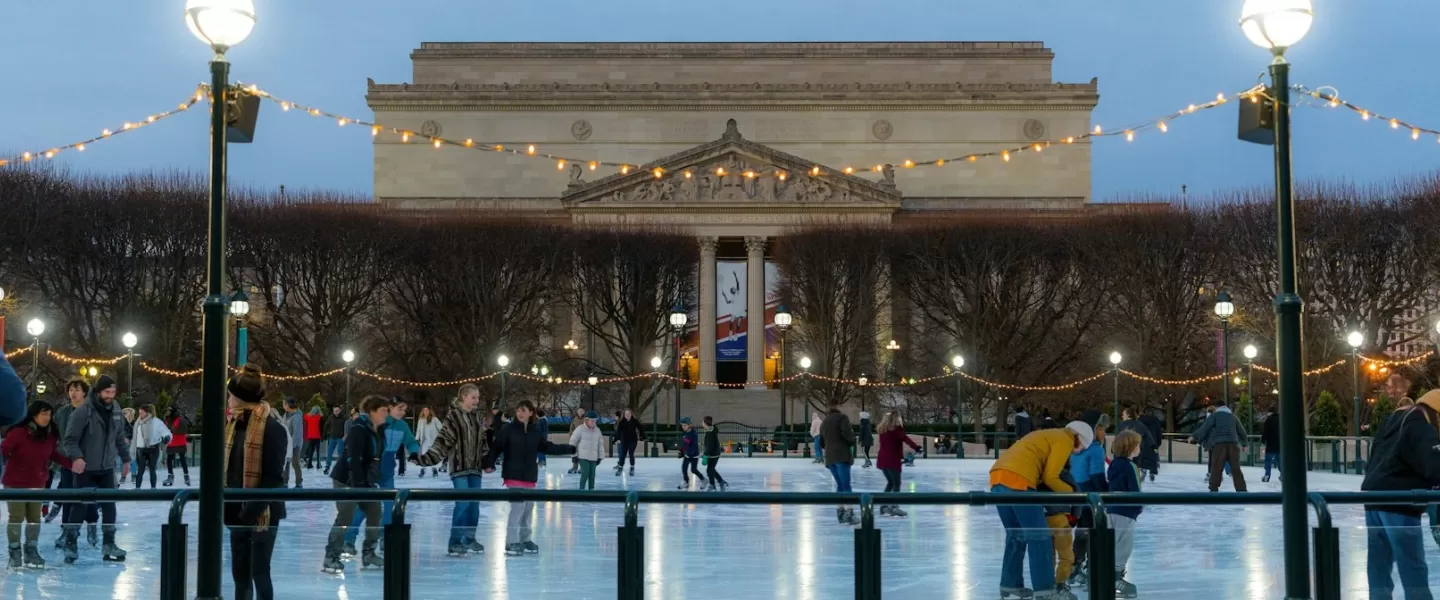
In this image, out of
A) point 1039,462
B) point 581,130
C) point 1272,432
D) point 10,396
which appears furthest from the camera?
point 581,130

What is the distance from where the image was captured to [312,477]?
32.1m

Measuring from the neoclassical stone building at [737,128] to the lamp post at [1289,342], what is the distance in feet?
189

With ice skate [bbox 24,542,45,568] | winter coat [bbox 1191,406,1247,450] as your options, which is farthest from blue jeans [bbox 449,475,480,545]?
winter coat [bbox 1191,406,1247,450]

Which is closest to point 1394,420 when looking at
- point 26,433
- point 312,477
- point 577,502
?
point 577,502

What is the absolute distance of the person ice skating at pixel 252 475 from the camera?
10289 mm

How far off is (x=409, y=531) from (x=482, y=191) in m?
64.7

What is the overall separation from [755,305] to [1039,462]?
2237 inches

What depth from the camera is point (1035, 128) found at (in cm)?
7188

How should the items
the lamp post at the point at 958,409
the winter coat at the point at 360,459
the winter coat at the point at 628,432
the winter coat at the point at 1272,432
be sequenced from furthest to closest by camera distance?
the lamp post at the point at 958,409, the winter coat at the point at 628,432, the winter coat at the point at 1272,432, the winter coat at the point at 360,459

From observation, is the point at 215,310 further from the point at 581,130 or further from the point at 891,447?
the point at 581,130

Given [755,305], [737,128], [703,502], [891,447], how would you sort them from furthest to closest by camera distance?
[737,128], [755,305], [891,447], [703,502]

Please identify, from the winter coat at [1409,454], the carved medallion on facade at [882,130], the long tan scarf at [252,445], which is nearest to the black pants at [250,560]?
the long tan scarf at [252,445]

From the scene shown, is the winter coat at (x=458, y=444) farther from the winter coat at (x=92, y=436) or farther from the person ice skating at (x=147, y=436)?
the person ice skating at (x=147, y=436)

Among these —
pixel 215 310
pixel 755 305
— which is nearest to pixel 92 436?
pixel 215 310
